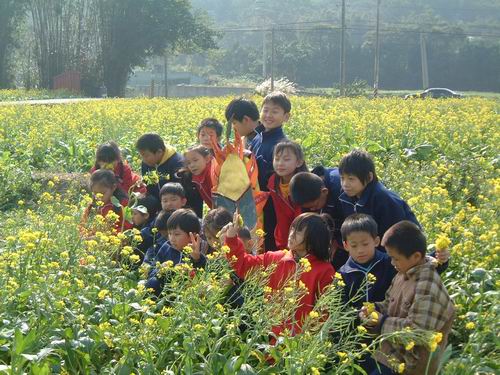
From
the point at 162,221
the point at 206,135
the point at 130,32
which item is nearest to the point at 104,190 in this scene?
the point at 162,221

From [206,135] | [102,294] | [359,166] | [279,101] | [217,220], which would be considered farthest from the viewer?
[206,135]

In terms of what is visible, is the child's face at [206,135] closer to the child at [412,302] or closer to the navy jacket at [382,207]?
the navy jacket at [382,207]

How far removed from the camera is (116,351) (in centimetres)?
340

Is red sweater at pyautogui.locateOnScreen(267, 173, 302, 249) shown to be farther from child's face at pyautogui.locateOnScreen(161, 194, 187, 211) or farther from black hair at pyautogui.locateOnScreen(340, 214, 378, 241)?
black hair at pyautogui.locateOnScreen(340, 214, 378, 241)

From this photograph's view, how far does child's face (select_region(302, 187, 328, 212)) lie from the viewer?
4432 millimetres

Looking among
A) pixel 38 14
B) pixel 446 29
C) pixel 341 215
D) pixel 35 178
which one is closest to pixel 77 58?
pixel 38 14

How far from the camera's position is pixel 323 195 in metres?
4.51

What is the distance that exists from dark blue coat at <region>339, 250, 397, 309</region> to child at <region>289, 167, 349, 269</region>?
1.86ft

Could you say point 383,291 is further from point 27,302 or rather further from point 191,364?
point 27,302

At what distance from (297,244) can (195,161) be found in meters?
1.74

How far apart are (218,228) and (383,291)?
906mm

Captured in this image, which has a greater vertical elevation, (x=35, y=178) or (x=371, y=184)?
(x=371, y=184)

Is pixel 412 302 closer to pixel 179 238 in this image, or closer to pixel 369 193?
pixel 369 193

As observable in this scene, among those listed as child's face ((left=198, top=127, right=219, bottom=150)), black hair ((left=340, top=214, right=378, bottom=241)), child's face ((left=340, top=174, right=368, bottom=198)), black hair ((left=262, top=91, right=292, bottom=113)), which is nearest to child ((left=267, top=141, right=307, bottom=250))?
child's face ((left=340, top=174, right=368, bottom=198))
